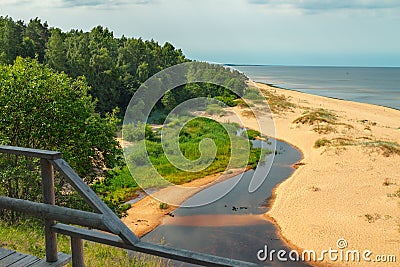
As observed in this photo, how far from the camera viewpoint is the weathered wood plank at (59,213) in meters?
3.46

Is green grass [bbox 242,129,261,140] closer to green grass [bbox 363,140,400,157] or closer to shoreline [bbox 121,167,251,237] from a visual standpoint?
green grass [bbox 363,140,400,157]

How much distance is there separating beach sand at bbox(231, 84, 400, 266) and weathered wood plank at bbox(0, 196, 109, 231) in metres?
11.8

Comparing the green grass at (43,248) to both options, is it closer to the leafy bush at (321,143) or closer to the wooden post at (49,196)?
the wooden post at (49,196)

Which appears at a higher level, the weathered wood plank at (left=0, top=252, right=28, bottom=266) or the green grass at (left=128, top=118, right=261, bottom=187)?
the weathered wood plank at (left=0, top=252, right=28, bottom=266)

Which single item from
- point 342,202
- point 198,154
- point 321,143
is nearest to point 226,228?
point 342,202

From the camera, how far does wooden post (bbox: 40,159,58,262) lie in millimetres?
3742

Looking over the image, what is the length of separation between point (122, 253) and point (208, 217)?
266 inches

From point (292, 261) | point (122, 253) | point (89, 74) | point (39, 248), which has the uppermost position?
point (89, 74)

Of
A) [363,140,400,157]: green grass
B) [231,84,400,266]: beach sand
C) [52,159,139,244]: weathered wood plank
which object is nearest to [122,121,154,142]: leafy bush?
[231,84,400,266]: beach sand

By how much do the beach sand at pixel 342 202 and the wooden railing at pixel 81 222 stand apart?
460 inches

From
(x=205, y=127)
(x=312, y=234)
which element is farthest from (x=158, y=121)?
(x=312, y=234)

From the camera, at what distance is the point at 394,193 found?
19.7 m

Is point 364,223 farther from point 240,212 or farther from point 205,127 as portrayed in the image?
point 205,127

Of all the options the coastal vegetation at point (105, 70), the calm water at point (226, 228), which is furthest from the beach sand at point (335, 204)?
the coastal vegetation at point (105, 70)
